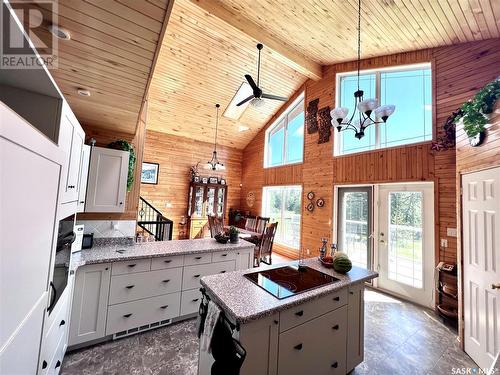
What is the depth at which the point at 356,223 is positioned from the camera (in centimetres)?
454

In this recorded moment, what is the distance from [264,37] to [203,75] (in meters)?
1.77

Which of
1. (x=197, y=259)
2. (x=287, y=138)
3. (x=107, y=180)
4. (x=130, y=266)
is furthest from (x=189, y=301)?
(x=287, y=138)

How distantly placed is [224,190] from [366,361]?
5966 millimetres

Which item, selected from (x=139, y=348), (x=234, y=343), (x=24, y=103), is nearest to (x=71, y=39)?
(x=24, y=103)

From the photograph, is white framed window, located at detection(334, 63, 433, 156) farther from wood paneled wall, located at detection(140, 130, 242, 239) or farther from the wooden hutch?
wood paneled wall, located at detection(140, 130, 242, 239)

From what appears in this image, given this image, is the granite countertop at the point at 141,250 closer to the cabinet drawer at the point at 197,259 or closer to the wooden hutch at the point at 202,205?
the cabinet drawer at the point at 197,259

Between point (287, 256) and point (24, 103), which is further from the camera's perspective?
point (287, 256)

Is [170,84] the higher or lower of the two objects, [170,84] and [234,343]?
the higher

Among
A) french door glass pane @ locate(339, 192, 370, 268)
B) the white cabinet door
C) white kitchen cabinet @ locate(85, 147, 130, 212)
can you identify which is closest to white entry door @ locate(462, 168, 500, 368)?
french door glass pane @ locate(339, 192, 370, 268)

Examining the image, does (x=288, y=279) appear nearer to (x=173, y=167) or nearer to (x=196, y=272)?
(x=196, y=272)

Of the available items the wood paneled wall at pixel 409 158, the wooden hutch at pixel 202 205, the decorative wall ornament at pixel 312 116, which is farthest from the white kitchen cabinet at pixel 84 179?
the decorative wall ornament at pixel 312 116

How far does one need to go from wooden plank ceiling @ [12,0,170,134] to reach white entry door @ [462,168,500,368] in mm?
3134

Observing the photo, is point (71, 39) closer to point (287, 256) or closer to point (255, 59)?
point (255, 59)

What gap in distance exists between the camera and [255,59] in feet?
16.4
